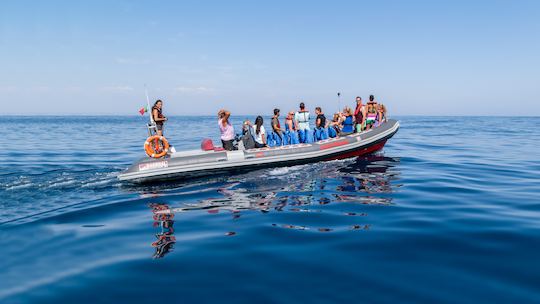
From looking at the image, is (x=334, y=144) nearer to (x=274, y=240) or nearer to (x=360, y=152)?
(x=360, y=152)

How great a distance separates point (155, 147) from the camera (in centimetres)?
Answer: 979

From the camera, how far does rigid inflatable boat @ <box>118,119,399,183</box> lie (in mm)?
9461

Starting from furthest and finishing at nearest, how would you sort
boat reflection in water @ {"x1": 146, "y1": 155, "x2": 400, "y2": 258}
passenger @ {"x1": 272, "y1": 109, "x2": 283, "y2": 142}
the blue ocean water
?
passenger @ {"x1": 272, "y1": 109, "x2": 283, "y2": 142} → boat reflection in water @ {"x1": 146, "y1": 155, "x2": 400, "y2": 258} → the blue ocean water

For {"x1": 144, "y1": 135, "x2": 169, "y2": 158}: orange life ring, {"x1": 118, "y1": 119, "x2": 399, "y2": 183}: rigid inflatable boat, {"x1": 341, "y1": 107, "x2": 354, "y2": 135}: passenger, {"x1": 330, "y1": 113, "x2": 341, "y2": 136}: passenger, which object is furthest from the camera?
{"x1": 330, "y1": 113, "x2": 341, "y2": 136}: passenger

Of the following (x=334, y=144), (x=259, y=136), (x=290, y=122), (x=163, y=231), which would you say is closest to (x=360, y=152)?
(x=334, y=144)

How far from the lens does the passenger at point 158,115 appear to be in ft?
32.1

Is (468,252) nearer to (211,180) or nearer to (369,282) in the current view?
(369,282)

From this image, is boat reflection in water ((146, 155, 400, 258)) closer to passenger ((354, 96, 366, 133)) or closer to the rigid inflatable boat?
the rigid inflatable boat

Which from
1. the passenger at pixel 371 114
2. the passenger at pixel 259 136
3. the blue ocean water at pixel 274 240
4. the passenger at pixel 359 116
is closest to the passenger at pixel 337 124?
the passenger at pixel 359 116

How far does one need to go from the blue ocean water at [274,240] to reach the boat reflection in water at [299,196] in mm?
42

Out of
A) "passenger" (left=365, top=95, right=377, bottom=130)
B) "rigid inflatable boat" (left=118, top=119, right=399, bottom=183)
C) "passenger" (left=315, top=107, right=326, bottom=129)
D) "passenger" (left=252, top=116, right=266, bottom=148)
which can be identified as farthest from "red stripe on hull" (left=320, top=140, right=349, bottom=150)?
"passenger" (left=365, top=95, right=377, bottom=130)

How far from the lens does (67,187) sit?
8680 mm

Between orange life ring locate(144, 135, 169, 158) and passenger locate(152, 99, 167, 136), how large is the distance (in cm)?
31

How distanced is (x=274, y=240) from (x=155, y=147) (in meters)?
6.07
